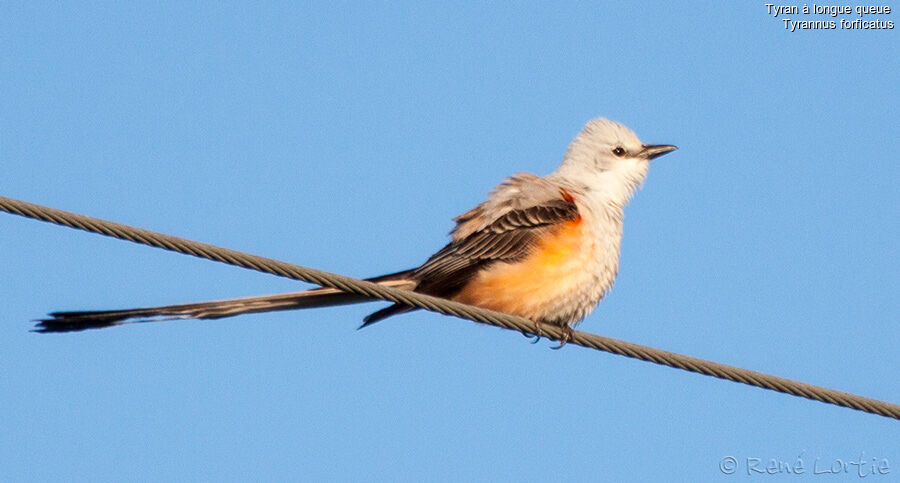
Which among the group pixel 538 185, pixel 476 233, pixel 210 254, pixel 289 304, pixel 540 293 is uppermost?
pixel 538 185

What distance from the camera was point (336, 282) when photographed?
4.57 m

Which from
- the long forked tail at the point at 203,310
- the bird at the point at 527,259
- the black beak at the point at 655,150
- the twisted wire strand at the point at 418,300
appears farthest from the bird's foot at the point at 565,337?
the black beak at the point at 655,150

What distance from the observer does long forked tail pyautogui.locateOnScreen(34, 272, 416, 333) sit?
527cm

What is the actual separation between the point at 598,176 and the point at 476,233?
114 centimetres

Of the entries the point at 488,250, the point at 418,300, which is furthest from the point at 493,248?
the point at 418,300

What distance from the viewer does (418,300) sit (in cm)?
491

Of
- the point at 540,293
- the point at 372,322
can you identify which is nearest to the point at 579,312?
the point at 540,293

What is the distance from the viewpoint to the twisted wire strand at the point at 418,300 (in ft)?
13.5

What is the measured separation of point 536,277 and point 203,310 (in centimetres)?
196

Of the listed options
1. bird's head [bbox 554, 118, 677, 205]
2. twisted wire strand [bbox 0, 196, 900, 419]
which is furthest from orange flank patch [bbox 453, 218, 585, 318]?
bird's head [bbox 554, 118, 677, 205]

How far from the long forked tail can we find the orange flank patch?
2.75 feet

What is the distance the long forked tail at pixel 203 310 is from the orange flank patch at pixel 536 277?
0.84 meters

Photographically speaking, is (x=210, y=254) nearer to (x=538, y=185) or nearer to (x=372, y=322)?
(x=372, y=322)

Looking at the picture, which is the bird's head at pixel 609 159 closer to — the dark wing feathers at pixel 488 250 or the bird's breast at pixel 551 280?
the dark wing feathers at pixel 488 250
